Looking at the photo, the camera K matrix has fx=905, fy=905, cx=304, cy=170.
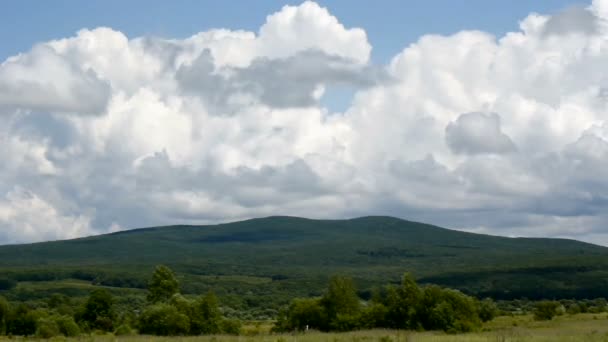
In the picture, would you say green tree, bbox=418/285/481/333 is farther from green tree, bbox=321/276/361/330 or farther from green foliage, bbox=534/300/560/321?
green foliage, bbox=534/300/560/321

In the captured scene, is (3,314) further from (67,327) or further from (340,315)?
(340,315)

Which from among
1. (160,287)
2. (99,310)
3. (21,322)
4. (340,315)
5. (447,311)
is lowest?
(21,322)

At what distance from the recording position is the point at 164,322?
2662 inches

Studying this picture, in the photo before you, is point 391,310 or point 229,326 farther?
point 229,326

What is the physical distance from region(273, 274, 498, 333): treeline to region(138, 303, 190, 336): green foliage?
8.43m

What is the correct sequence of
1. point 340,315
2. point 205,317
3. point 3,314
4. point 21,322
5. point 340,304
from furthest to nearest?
point 3,314 → point 21,322 → point 205,317 → point 340,304 → point 340,315

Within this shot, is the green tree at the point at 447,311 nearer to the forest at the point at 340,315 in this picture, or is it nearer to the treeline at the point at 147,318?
the forest at the point at 340,315

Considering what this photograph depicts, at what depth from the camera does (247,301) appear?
18250 cm

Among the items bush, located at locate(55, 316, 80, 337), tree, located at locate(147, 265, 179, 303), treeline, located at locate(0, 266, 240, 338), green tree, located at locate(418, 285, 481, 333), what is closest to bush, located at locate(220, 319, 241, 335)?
treeline, located at locate(0, 266, 240, 338)

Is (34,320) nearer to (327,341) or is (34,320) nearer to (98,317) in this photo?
(98,317)

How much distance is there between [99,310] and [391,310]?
3468 centimetres

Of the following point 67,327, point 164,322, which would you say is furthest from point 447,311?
point 67,327

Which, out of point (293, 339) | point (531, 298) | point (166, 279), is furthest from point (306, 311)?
point (531, 298)

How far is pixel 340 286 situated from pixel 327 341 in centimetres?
2779
